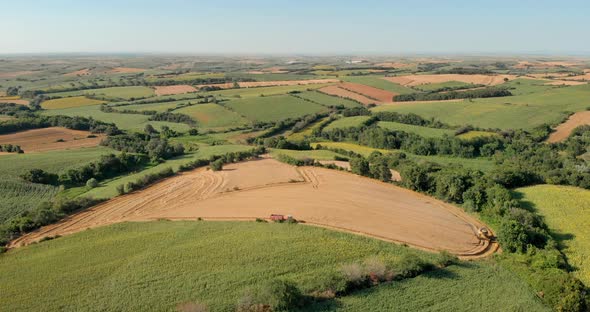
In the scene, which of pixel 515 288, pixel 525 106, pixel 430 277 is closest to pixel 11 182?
pixel 430 277

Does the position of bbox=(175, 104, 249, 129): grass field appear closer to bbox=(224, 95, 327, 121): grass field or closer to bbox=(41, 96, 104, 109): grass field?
bbox=(224, 95, 327, 121): grass field

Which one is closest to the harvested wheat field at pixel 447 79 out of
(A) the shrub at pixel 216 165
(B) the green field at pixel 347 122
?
(B) the green field at pixel 347 122

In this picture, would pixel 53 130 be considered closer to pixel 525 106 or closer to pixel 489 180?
pixel 489 180

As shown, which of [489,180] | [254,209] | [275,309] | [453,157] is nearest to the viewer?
[275,309]

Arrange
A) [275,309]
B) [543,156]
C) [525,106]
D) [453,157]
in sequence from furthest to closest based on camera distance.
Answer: [525,106] < [453,157] < [543,156] < [275,309]

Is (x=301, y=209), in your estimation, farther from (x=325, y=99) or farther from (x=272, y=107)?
(x=325, y=99)
